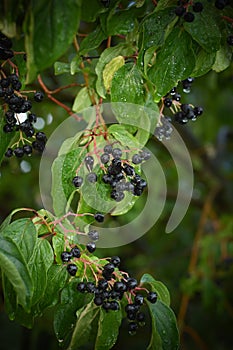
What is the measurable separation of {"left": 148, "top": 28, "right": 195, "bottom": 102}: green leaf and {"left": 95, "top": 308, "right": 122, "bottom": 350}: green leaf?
0.43 m

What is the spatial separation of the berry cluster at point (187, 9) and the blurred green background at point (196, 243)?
4.72 ft

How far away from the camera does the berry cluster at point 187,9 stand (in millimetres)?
819

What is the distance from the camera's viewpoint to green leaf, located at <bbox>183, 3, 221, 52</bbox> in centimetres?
83

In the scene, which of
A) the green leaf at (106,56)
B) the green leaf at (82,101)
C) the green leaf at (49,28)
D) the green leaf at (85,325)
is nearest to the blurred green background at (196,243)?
the green leaf at (82,101)

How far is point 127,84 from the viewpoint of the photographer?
913 millimetres

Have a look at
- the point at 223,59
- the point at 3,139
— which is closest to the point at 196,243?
the point at 223,59

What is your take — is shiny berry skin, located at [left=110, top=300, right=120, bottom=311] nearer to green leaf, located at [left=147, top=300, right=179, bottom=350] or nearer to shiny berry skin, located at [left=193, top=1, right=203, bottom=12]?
green leaf, located at [left=147, top=300, right=179, bottom=350]

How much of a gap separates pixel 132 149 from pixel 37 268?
280 mm

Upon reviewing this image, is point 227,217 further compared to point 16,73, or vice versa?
point 227,217

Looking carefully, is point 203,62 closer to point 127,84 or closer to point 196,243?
point 127,84

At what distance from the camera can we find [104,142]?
0.97m

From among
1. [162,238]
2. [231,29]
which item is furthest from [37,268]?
[162,238]

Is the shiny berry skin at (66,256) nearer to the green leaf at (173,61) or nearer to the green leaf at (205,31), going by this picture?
the green leaf at (173,61)

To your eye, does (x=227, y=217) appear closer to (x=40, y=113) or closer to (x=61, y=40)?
(x=40, y=113)
